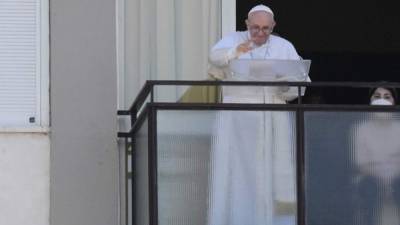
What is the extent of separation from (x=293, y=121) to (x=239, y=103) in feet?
1.27

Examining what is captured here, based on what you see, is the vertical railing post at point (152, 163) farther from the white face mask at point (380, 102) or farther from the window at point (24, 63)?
the white face mask at point (380, 102)

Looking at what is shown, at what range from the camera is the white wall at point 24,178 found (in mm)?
8570

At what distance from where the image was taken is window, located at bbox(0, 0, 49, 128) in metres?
8.75

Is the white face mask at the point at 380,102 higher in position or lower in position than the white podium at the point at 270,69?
lower

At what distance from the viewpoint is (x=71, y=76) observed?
867 cm

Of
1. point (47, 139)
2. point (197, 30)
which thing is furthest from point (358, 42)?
point (47, 139)

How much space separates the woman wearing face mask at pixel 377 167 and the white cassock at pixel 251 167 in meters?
0.48

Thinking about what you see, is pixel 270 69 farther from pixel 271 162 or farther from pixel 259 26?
pixel 271 162

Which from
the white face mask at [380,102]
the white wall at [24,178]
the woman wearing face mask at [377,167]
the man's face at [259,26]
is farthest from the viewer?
the white wall at [24,178]

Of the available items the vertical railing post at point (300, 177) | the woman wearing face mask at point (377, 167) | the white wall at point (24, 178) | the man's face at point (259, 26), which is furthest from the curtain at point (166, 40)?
the woman wearing face mask at point (377, 167)

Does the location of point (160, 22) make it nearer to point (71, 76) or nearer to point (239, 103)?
point (71, 76)

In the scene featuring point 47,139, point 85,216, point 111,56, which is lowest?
Result: point 85,216

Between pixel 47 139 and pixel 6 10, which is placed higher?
pixel 6 10

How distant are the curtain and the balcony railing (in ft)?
4.28
